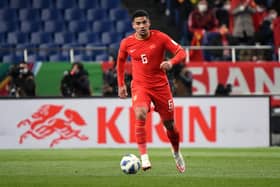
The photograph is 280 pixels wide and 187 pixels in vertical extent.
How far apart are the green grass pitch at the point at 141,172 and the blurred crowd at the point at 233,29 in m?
7.17

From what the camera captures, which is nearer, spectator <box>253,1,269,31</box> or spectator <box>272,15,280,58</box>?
spectator <box>272,15,280,58</box>

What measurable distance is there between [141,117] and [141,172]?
856 mm

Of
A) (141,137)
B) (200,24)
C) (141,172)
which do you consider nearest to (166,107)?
(141,137)

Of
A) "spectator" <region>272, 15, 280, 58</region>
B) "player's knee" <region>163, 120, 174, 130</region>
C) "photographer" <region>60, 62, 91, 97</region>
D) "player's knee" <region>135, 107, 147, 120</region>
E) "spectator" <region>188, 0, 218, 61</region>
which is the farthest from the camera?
"spectator" <region>272, 15, 280, 58</region>

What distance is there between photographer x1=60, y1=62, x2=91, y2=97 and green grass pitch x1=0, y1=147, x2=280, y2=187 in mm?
4721

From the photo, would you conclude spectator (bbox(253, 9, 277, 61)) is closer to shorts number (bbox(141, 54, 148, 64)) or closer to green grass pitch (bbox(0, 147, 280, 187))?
green grass pitch (bbox(0, 147, 280, 187))

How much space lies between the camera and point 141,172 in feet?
42.9

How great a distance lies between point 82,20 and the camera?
2702 centimetres

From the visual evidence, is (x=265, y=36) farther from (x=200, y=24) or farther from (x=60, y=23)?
(x=60, y=23)

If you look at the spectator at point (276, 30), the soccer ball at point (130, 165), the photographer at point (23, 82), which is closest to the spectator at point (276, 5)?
the spectator at point (276, 30)

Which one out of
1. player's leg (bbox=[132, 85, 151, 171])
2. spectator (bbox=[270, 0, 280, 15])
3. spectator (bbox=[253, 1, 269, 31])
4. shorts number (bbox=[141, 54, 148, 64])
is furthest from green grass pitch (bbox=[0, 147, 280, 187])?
spectator (bbox=[270, 0, 280, 15])

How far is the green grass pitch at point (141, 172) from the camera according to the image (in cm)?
1142

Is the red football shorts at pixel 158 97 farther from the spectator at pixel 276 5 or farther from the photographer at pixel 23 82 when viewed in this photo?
the spectator at pixel 276 5

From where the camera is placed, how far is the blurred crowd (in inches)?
979
